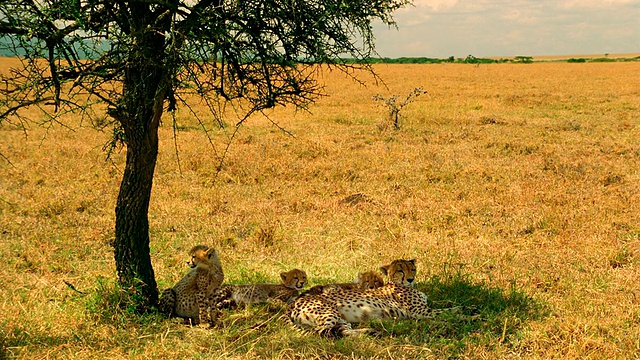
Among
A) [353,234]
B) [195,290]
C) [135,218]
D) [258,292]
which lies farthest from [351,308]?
[353,234]

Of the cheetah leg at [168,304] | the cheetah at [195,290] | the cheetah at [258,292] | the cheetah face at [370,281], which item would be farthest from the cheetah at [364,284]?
the cheetah leg at [168,304]

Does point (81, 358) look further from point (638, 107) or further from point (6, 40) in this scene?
point (638, 107)

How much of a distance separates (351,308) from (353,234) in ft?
9.83

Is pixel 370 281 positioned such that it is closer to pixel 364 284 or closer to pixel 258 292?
pixel 364 284

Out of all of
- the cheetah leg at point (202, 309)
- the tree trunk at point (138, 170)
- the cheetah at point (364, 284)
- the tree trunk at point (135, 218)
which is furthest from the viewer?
the cheetah at point (364, 284)

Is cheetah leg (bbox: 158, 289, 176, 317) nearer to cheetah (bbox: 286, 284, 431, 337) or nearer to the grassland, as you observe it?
the grassland

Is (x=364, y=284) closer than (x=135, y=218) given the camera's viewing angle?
No

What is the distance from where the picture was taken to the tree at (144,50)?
15.2 feet

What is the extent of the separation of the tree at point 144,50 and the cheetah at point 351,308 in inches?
62.3

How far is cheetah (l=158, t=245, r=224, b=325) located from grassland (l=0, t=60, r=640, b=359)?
0.16m

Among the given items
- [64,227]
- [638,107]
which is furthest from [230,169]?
[638,107]

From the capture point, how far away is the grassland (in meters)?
5.14

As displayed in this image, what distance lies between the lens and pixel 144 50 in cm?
483

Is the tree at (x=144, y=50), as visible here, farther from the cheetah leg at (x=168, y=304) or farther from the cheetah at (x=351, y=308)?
the cheetah at (x=351, y=308)
